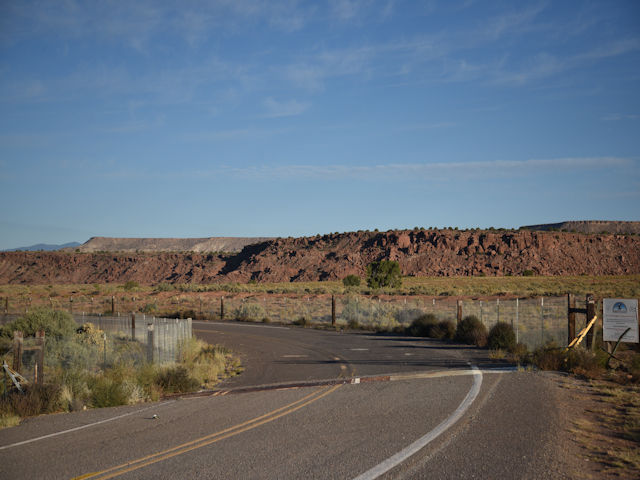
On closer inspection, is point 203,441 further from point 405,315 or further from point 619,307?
point 405,315

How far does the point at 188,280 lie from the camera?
119688 mm

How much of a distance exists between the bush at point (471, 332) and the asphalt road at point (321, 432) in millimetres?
6682

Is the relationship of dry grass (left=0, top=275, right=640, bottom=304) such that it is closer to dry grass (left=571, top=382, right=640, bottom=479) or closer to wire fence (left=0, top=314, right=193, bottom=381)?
wire fence (left=0, top=314, right=193, bottom=381)

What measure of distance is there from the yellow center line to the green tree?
61.5m

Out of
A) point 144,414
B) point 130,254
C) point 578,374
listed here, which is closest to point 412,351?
point 578,374

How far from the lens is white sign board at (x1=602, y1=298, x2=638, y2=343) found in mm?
14562

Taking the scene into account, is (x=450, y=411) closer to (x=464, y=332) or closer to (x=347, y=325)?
(x=464, y=332)

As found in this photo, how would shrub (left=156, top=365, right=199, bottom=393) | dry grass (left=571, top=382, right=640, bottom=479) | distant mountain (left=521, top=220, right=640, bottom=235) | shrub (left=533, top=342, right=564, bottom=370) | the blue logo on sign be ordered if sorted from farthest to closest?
distant mountain (left=521, top=220, right=640, bottom=235)
shrub (left=533, top=342, right=564, bottom=370)
the blue logo on sign
shrub (left=156, top=365, right=199, bottom=393)
dry grass (left=571, top=382, right=640, bottom=479)

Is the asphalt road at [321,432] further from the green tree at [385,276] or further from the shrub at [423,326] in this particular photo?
the green tree at [385,276]

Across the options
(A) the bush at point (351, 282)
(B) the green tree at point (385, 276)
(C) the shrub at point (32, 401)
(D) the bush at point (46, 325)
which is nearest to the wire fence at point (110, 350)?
(D) the bush at point (46, 325)

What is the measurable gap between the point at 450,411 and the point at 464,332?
1338 cm

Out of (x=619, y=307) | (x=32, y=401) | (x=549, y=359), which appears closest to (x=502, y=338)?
(x=549, y=359)

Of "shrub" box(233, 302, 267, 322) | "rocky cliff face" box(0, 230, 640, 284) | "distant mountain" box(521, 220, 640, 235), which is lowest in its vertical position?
"shrub" box(233, 302, 267, 322)

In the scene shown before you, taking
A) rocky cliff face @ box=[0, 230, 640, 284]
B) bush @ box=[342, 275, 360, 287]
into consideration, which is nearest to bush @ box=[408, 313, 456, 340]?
bush @ box=[342, 275, 360, 287]
